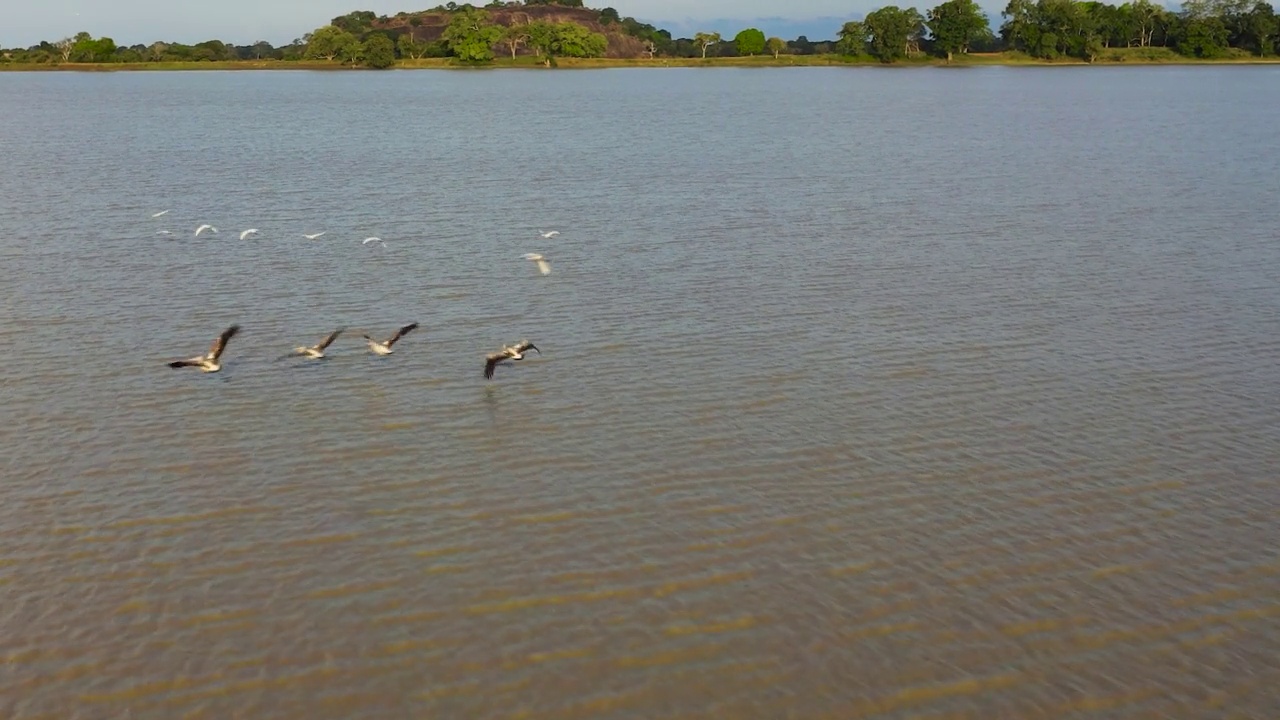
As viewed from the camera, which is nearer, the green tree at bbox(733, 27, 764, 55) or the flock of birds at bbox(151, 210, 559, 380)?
the flock of birds at bbox(151, 210, 559, 380)

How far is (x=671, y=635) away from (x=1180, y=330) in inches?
578

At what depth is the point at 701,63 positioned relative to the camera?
163m

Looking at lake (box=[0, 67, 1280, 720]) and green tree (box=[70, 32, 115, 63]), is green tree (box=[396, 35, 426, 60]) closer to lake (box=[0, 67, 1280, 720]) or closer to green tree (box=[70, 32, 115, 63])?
green tree (box=[70, 32, 115, 63])

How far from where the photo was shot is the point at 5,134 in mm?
60875

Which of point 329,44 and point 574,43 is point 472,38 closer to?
point 574,43

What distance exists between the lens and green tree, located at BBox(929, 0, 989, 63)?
14088cm

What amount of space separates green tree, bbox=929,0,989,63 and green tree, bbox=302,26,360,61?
6647 cm

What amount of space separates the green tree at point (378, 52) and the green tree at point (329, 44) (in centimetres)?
171

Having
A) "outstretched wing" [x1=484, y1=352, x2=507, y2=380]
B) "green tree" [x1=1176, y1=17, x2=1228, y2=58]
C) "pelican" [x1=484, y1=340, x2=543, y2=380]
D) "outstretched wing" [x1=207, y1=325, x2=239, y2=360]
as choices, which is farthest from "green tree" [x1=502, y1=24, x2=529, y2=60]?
"outstretched wing" [x1=484, y1=352, x2=507, y2=380]

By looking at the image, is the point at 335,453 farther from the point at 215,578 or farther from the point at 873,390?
the point at 873,390

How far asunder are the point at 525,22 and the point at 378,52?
47.8m

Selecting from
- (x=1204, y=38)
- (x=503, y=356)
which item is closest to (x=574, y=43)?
(x=1204, y=38)

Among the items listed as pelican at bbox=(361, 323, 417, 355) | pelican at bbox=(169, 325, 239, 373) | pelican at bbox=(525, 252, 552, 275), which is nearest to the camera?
pelican at bbox=(169, 325, 239, 373)

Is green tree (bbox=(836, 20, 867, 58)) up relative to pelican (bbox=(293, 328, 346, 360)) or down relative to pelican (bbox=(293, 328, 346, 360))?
up
